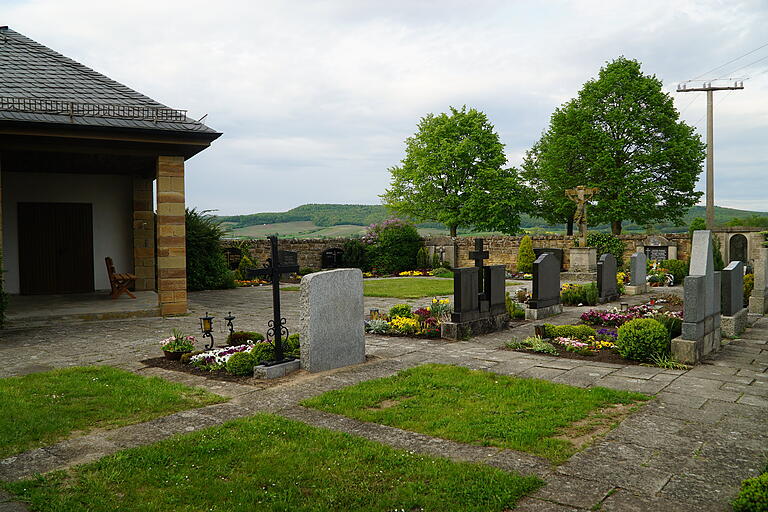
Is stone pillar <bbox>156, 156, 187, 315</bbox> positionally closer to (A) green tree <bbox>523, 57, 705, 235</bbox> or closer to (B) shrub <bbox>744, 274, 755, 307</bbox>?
(B) shrub <bbox>744, 274, 755, 307</bbox>

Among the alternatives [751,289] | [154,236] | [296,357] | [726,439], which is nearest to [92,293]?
[154,236]

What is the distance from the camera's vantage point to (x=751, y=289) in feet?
44.2

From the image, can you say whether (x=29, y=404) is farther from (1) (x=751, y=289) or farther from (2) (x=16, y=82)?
(1) (x=751, y=289)

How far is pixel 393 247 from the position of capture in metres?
26.3

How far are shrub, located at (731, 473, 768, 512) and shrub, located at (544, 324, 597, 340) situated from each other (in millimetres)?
5539

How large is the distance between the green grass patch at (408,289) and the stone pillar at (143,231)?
6.42 meters

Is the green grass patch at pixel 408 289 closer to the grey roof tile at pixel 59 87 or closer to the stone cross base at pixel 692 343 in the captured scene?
the grey roof tile at pixel 59 87

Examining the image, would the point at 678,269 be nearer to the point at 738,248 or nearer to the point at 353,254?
the point at 738,248

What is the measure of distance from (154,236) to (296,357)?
11.1 meters

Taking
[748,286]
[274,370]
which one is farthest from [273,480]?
[748,286]

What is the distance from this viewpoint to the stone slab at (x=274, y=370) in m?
6.52

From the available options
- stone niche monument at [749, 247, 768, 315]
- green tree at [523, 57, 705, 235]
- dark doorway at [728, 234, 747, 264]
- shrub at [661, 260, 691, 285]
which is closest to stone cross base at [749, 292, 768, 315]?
stone niche monument at [749, 247, 768, 315]

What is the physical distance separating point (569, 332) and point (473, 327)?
5.26 ft

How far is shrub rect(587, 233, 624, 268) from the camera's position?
75.8 feet
